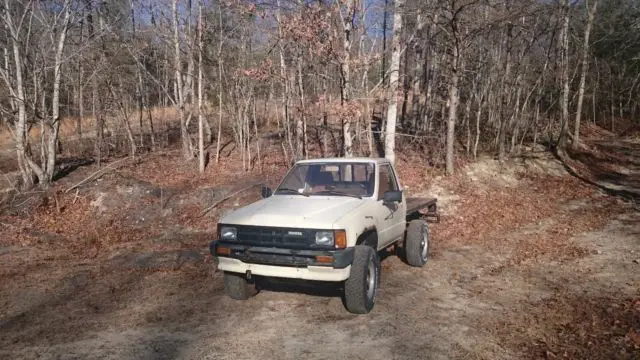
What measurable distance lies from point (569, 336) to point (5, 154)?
2252cm

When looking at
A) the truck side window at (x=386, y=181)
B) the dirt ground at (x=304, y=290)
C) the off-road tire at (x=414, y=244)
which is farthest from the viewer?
the off-road tire at (x=414, y=244)

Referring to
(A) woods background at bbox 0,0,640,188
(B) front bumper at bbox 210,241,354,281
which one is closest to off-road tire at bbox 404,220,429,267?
(B) front bumper at bbox 210,241,354,281

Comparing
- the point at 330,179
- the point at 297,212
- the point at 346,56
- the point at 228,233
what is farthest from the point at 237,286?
the point at 346,56

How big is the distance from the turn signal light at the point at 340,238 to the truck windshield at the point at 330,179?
4.42 feet

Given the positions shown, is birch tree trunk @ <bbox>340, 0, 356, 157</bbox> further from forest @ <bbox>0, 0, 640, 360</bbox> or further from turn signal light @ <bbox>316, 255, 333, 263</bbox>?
turn signal light @ <bbox>316, 255, 333, 263</bbox>

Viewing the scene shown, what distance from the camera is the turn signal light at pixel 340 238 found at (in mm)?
5117

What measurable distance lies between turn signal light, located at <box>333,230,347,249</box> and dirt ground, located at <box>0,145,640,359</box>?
0.93 metres

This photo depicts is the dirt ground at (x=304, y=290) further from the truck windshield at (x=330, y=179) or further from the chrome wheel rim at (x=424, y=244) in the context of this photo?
the truck windshield at (x=330, y=179)

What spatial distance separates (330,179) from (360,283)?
1819 mm

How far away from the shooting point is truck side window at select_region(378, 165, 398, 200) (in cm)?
661

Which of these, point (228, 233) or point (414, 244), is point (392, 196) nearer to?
point (414, 244)

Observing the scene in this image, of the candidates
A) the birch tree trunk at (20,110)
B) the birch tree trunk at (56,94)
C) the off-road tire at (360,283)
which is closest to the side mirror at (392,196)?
→ the off-road tire at (360,283)

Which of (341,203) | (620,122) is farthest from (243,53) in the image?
(620,122)

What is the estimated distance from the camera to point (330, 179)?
6652 millimetres
